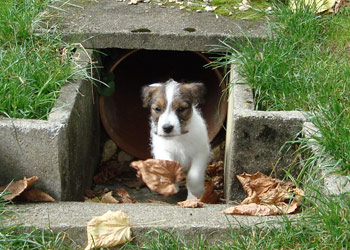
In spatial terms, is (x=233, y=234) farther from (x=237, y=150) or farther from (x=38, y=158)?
(x=38, y=158)

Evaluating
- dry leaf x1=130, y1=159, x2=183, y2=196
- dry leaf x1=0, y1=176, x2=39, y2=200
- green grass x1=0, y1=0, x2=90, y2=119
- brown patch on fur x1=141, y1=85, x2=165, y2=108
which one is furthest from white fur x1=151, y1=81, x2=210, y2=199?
dry leaf x1=0, y1=176, x2=39, y2=200

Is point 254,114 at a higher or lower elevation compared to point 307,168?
higher

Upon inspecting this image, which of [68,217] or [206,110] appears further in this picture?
[206,110]

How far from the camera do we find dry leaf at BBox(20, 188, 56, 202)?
4320 mm

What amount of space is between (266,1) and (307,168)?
246 centimetres

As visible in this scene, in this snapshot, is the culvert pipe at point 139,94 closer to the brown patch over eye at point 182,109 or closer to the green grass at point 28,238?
the brown patch over eye at point 182,109

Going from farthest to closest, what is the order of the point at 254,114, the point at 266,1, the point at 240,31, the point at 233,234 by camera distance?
the point at 266,1 → the point at 240,31 → the point at 254,114 → the point at 233,234

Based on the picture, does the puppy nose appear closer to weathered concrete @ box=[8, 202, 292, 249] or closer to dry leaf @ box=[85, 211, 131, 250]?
weathered concrete @ box=[8, 202, 292, 249]

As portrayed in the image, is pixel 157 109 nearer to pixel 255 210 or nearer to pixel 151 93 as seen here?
pixel 151 93

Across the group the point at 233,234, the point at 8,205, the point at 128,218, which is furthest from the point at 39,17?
the point at 233,234

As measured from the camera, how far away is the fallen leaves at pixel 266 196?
13.3 ft

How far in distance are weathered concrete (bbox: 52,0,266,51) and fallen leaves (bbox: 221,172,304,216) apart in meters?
1.53

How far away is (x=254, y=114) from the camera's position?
14.8ft

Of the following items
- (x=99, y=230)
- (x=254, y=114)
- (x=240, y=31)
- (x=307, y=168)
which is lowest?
(x=99, y=230)
